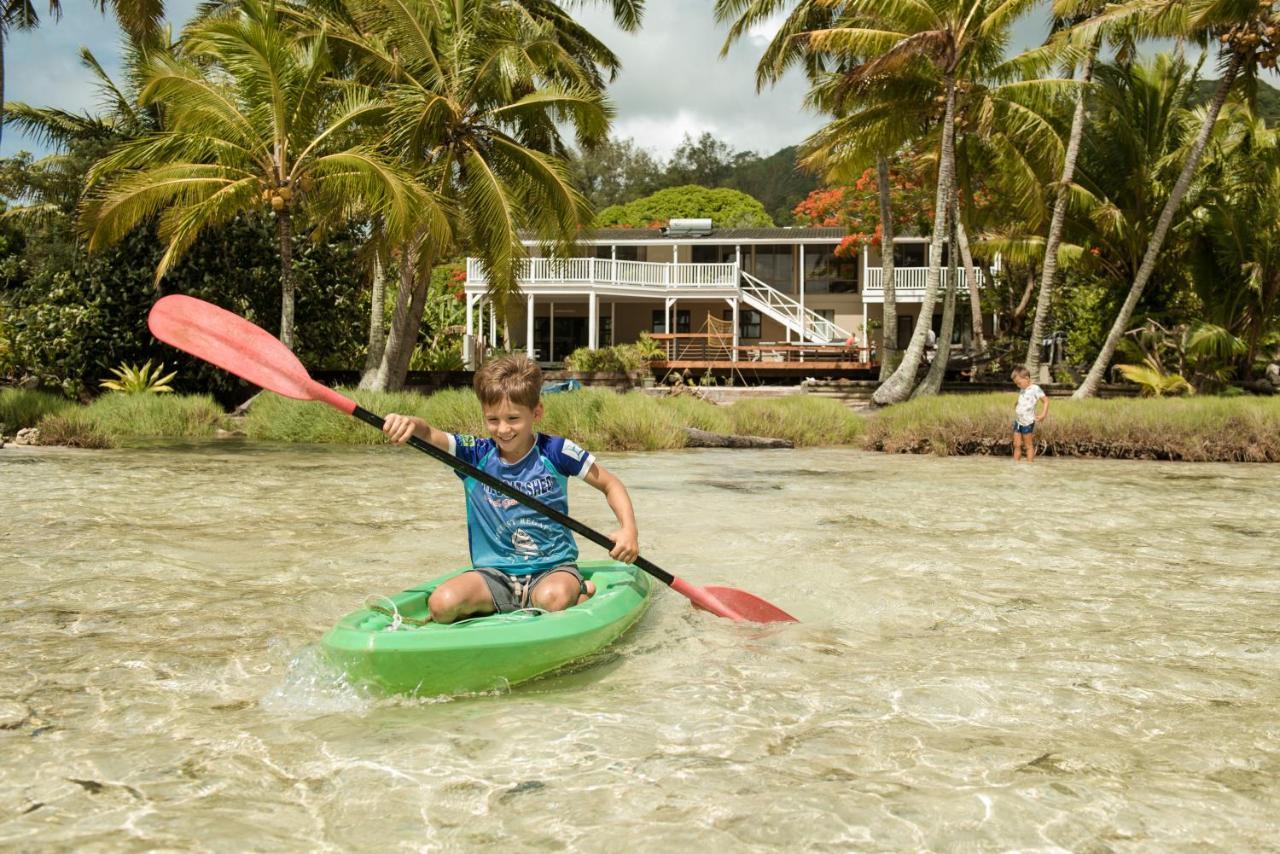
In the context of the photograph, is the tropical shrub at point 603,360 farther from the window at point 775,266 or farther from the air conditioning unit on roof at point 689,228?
the window at point 775,266

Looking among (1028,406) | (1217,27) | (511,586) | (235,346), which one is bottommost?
(511,586)

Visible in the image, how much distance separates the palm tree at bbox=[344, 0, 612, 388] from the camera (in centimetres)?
1853

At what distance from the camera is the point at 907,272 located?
3444 cm

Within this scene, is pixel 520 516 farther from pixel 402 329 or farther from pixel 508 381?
pixel 402 329

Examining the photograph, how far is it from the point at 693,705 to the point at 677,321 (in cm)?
3448

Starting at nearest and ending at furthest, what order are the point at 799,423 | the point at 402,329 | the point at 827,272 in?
the point at 799,423
the point at 402,329
the point at 827,272

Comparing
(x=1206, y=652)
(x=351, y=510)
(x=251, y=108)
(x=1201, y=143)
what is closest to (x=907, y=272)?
(x=1201, y=143)

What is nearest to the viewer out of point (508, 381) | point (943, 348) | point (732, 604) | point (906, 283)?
point (508, 381)

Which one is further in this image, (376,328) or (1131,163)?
(376,328)

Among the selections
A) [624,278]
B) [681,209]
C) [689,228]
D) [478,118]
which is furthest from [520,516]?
[681,209]

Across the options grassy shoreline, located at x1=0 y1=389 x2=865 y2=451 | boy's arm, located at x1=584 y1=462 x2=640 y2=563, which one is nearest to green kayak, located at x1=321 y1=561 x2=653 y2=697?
boy's arm, located at x1=584 y1=462 x2=640 y2=563

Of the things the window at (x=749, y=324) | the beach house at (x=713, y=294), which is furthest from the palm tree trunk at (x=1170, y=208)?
the window at (x=749, y=324)

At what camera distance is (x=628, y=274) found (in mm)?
32625

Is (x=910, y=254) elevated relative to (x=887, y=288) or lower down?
elevated
